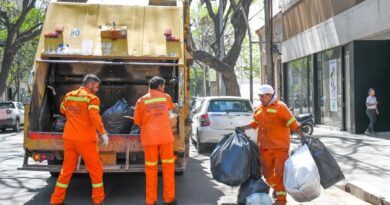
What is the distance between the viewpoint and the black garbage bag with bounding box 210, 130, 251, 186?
6723mm

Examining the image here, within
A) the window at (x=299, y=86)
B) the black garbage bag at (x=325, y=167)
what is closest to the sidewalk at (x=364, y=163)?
the black garbage bag at (x=325, y=167)

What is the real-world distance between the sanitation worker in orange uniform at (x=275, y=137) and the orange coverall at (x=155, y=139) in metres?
1.22

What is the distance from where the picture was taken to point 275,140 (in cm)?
676

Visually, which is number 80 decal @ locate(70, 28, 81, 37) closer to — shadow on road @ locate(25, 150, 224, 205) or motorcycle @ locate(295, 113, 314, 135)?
shadow on road @ locate(25, 150, 224, 205)

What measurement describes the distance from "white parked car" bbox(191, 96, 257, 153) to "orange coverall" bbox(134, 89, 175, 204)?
594cm

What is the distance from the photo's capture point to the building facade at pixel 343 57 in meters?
16.4

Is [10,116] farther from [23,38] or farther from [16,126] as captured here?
[23,38]

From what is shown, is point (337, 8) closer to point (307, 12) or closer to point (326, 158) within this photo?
point (307, 12)

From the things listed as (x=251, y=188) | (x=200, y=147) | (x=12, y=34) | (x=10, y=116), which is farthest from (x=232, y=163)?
(x=12, y=34)

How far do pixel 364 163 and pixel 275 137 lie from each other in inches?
184

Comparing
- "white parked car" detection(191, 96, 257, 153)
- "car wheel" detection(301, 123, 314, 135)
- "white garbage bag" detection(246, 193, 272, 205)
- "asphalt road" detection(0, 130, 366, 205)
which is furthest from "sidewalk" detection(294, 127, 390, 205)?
"white parked car" detection(191, 96, 257, 153)

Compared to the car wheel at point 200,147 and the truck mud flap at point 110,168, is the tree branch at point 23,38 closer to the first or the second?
the car wheel at point 200,147

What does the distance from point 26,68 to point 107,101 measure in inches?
1411

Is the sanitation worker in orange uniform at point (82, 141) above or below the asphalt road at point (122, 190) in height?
above
